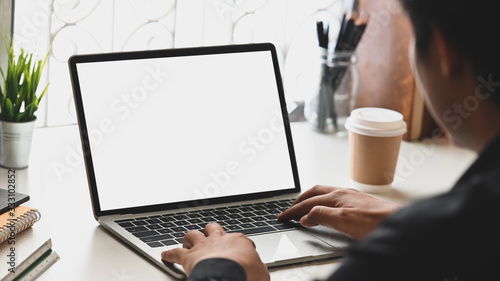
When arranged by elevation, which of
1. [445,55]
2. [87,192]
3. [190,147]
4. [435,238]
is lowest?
[87,192]

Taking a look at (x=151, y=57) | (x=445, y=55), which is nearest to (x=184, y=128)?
(x=151, y=57)

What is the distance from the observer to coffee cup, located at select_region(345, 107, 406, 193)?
1343 millimetres

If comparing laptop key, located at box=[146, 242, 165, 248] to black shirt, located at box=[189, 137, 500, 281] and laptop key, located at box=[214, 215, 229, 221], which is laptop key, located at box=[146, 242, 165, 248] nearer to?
laptop key, located at box=[214, 215, 229, 221]

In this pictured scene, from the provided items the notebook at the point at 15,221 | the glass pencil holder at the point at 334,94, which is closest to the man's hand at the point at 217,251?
the notebook at the point at 15,221

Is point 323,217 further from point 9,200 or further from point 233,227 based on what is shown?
point 9,200

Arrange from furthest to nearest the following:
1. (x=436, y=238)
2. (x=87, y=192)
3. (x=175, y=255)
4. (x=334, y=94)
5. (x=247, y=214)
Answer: (x=334, y=94)
(x=87, y=192)
(x=247, y=214)
(x=175, y=255)
(x=436, y=238)

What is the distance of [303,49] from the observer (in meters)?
1.87

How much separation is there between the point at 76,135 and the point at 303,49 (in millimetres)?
675

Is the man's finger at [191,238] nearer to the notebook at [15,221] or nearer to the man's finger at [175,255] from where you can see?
the man's finger at [175,255]

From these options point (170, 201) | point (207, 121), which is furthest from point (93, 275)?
point (207, 121)

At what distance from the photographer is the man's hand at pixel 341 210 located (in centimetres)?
107

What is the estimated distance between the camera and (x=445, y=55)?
0.59 m

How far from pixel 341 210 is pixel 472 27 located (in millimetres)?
554

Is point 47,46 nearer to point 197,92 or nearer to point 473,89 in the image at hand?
point 197,92
